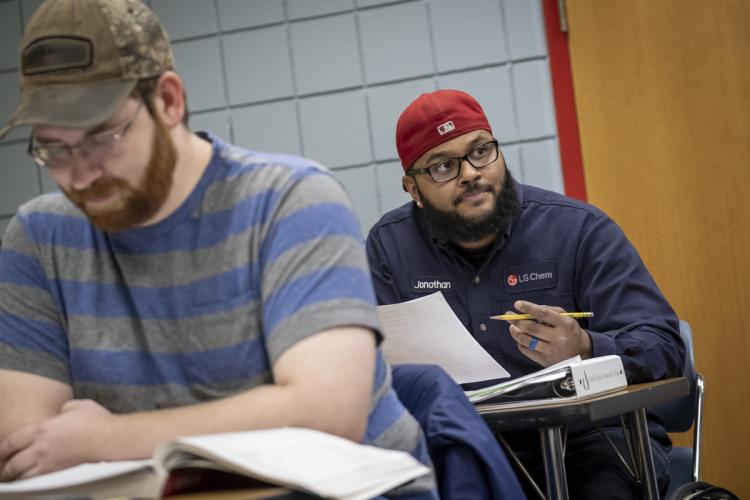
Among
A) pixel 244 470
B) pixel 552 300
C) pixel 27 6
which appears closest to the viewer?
pixel 244 470

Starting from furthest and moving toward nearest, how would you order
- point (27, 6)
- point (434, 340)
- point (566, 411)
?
point (27, 6)
point (434, 340)
point (566, 411)

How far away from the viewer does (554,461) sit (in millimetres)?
1995

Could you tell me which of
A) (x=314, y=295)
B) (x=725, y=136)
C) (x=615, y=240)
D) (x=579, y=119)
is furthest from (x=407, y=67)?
(x=314, y=295)

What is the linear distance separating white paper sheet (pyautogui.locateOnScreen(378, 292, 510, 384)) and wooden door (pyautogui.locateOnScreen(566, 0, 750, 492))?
5.51ft

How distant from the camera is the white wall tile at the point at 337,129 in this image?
411cm

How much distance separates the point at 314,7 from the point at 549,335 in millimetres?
2260

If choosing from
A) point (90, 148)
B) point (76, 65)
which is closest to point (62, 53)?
point (76, 65)

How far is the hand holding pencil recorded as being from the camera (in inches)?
92.2

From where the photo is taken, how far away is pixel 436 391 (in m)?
1.66

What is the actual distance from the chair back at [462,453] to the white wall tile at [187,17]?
2.98 metres

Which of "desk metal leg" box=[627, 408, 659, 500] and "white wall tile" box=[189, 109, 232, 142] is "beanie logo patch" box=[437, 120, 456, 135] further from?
"white wall tile" box=[189, 109, 232, 142]

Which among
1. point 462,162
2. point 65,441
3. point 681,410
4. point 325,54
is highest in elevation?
point 325,54

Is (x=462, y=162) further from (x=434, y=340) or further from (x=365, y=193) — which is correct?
(x=365, y=193)

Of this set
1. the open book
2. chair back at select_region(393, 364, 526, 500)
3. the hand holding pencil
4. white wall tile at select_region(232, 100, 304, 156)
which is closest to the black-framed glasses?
the hand holding pencil
